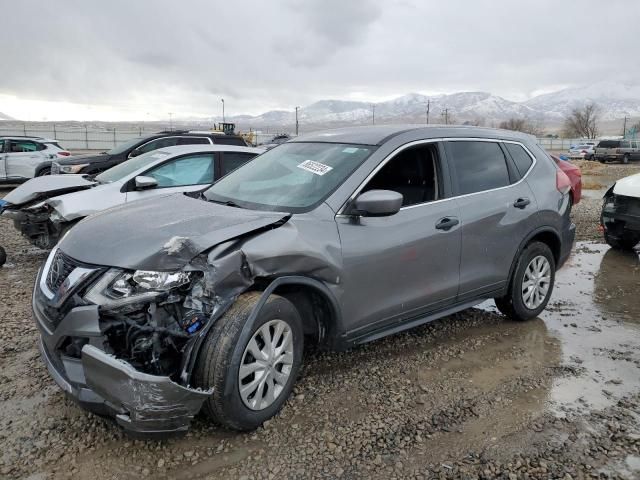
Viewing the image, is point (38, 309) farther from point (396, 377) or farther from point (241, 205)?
point (396, 377)

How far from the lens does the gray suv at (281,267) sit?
2.65 metres

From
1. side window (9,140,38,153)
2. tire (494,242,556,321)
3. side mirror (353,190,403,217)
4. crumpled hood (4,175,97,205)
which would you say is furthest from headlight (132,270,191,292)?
side window (9,140,38,153)

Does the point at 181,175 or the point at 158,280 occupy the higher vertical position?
the point at 181,175

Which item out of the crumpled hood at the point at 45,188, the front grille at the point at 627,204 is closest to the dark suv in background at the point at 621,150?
the front grille at the point at 627,204

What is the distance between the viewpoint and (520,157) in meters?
4.85

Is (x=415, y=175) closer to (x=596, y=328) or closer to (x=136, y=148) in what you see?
(x=596, y=328)

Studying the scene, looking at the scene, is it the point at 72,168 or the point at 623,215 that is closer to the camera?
the point at 623,215

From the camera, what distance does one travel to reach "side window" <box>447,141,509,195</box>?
4227 mm

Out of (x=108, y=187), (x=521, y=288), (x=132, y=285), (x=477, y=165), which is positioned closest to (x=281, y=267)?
(x=132, y=285)

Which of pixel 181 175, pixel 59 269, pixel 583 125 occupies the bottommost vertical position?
pixel 59 269

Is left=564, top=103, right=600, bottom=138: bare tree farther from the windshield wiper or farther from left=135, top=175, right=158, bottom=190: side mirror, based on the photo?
the windshield wiper

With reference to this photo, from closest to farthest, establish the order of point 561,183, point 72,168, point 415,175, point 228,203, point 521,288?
point 228,203, point 415,175, point 521,288, point 561,183, point 72,168

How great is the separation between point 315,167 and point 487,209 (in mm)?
1557

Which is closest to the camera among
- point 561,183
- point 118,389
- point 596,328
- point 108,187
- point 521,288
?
point 118,389
